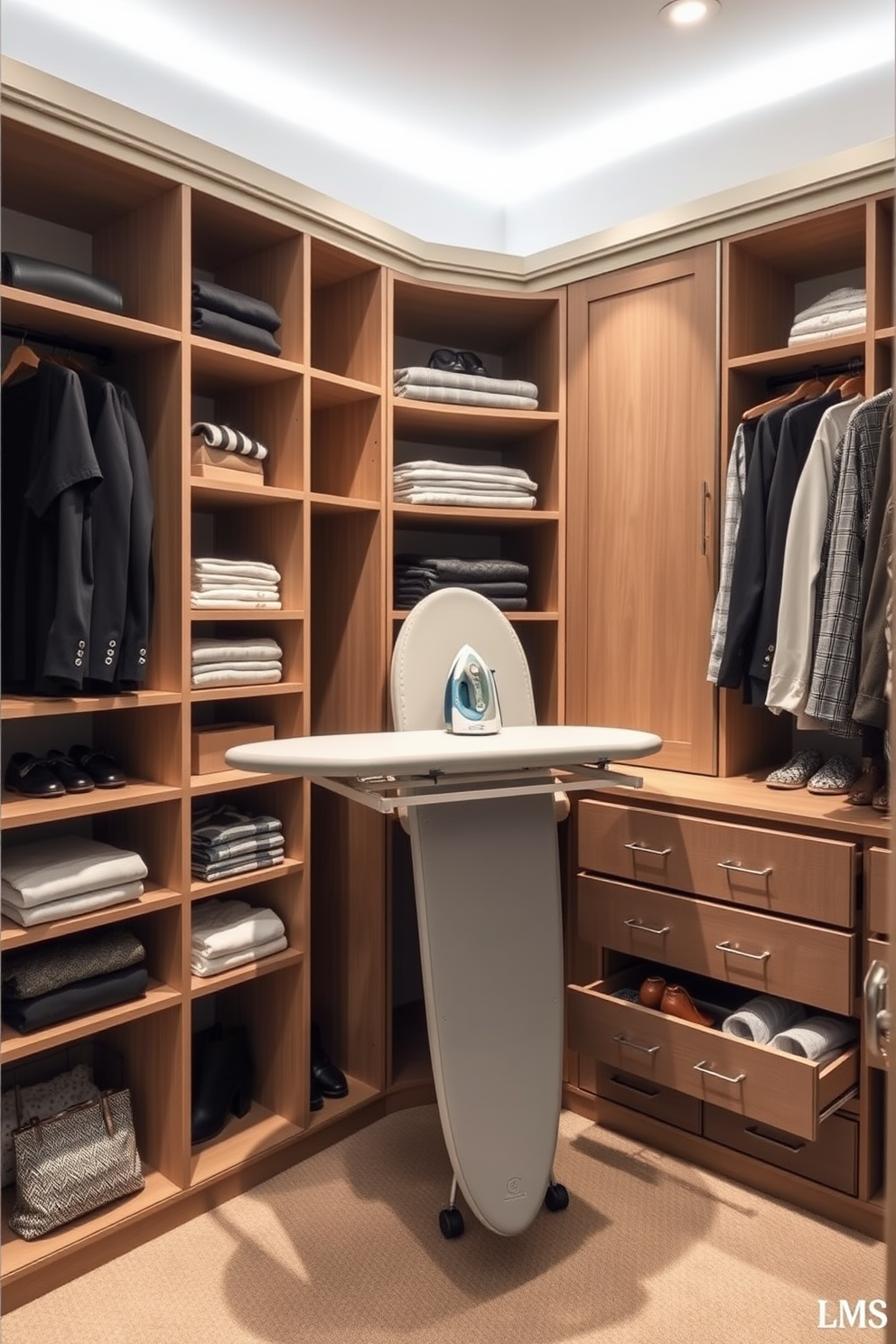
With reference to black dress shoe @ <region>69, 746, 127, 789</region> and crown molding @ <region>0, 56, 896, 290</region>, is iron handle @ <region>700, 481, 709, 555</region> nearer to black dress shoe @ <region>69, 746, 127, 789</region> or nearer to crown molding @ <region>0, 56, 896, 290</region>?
crown molding @ <region>0, 56, 896, 290</region>

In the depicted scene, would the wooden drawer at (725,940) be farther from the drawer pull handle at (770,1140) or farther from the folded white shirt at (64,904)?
the folded white shirt at (64,904)

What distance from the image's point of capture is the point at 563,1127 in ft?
8.75

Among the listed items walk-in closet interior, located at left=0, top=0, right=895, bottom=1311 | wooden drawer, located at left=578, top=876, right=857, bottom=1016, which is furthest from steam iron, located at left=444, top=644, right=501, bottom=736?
wooden drawer, located at left=578, top=876, right=857, bottom=1016

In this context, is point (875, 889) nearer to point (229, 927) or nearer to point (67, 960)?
point (229, 927)

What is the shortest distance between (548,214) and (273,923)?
2452 millimetres

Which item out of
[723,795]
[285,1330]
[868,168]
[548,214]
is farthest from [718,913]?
[548,214]

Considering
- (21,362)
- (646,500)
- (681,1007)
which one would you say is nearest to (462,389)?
(646,500)

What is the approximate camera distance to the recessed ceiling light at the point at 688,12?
2.31 meters

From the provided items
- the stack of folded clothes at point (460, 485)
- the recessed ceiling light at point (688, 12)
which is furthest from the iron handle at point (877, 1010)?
the recessed ceiling light at point (688, 12)

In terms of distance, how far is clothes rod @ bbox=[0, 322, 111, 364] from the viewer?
214 cm

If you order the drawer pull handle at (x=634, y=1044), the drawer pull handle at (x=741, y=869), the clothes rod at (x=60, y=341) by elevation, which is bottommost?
the drawer pull handle at (x=634, y=1044)

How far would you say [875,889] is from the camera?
211 cm

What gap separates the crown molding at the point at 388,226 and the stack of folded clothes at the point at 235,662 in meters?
1.02

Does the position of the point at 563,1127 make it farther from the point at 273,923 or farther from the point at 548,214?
the point at 548,214
